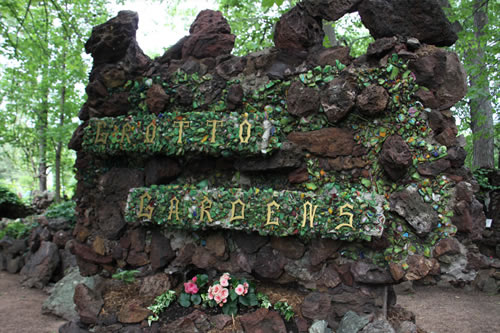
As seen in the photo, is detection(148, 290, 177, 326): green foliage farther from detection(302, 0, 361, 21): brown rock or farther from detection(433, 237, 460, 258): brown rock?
detection(302, 0, 361, 21): brown rock

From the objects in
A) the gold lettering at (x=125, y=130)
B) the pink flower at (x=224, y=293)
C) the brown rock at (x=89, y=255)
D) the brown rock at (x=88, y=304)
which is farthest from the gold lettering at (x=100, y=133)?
the pink flower at (x=224, y=293)

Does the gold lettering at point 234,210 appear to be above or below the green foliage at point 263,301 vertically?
above

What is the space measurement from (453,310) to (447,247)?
362 cm

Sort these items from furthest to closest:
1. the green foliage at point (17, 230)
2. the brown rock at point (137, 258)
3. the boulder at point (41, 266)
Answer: the green foliage at point (17, 230), the boulder at point (41, 266), the brown rock at point (137, 258)

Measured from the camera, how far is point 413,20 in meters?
3.06

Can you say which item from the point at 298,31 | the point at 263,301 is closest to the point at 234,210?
the point at 263,301

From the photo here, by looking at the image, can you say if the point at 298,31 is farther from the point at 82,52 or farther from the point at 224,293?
the point at 82,52

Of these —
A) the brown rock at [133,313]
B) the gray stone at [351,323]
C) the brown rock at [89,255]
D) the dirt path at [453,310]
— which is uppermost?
the brown rock at [89,255]

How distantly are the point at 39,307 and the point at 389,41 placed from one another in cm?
565

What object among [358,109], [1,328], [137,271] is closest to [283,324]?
[137,271]

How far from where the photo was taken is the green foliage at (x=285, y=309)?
117 inches

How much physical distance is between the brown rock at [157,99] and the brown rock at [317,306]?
2374mm

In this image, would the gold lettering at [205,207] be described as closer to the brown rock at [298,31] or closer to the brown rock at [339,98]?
the brown rock at [339,98]

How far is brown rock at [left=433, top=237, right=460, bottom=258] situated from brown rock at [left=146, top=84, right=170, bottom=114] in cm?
288
